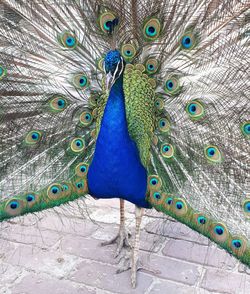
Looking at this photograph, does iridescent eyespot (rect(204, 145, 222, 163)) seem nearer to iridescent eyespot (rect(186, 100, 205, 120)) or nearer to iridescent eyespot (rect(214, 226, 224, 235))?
iridescent eyespot (rect(186, 100, 205, 120))

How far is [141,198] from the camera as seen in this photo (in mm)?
1977

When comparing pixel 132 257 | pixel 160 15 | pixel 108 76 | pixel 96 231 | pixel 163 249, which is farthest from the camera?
pixel 96 231

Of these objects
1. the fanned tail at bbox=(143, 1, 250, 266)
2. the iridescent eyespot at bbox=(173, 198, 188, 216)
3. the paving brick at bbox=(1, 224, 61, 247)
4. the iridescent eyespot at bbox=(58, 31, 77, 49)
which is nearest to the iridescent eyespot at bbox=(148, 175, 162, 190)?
the fanned tail at bbox=(143, 1, 250, 266)

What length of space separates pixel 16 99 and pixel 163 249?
1.10 m

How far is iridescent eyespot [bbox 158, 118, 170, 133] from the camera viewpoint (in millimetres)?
1951

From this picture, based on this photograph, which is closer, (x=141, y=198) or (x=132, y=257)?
(x=141, y=198)

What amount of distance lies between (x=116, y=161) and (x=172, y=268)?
Answer: 0.69 meters

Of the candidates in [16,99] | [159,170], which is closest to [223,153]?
[159,170]

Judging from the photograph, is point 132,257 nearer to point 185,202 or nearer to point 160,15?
point 185,202

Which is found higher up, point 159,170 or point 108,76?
point 108,76

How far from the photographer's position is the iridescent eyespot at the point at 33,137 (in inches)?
79.4

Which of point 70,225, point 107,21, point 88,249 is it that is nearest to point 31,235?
point 70,225

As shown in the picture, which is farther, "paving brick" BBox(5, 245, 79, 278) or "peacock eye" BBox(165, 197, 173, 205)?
"paving brick" BBox(5, 245, 79, 278)

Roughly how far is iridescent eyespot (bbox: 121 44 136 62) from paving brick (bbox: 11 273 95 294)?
106 centimetres
